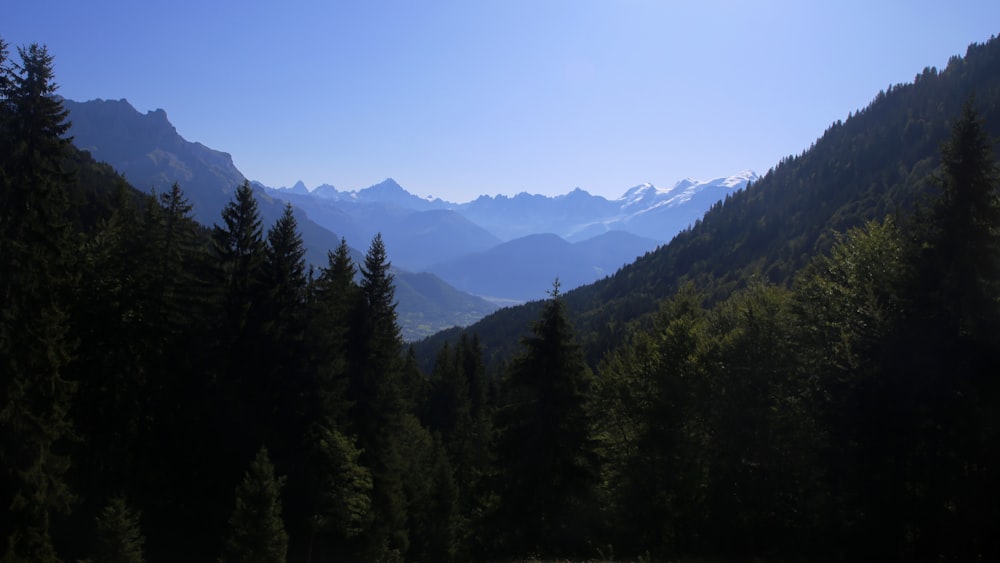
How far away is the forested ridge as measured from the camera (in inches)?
695

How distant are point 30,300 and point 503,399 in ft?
60.6

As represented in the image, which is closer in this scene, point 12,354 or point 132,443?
point 12,354

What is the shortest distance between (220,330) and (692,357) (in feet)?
73.0

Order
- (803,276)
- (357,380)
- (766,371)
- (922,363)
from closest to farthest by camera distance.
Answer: (922,363) → (766,371) → (803,276) → (357,380)

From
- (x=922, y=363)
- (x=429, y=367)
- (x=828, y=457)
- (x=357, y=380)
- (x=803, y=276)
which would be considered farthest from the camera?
(x=429, y=367)

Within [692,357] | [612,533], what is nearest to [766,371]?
[692,357]

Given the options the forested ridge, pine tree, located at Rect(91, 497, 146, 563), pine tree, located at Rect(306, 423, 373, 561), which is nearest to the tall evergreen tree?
the forested ridge

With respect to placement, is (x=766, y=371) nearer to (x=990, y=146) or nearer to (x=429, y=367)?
(x=990, y=146)

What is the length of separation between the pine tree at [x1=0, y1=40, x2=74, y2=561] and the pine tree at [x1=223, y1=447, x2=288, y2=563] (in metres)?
5.80

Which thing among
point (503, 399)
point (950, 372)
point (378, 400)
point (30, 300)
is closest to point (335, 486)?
point (378, 400)

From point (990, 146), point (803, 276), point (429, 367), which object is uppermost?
point (990, 146)

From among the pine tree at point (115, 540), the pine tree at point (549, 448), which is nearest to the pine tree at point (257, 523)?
the pine tree at point (115, 540)

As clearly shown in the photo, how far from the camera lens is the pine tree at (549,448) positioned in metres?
23.5

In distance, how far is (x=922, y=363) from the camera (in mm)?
17500
